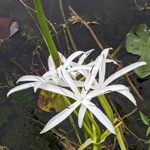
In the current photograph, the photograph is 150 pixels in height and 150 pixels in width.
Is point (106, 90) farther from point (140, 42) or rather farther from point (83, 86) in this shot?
point (140, 42)

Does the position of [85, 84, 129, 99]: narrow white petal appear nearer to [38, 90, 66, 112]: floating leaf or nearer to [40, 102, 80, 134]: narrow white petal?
[40, 102, 80, 134]: narrow white petal

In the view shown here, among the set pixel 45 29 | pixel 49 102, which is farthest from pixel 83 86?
pixel 49 102

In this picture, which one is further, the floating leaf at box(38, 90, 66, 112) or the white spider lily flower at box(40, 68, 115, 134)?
the floating leaf at box(38, 90, 66, 112)

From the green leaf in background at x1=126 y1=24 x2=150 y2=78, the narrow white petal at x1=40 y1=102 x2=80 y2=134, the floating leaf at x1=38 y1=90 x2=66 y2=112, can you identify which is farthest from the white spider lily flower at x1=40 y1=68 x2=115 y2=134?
the green leaf in background at x1=126 y1=24 x2=150 y2=78

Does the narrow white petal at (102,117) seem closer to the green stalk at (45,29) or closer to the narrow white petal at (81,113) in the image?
the narrow white petal at (81,113)

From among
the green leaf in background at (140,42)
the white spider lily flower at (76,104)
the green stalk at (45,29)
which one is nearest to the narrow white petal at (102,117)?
the white spider lily flower at (76,104)
